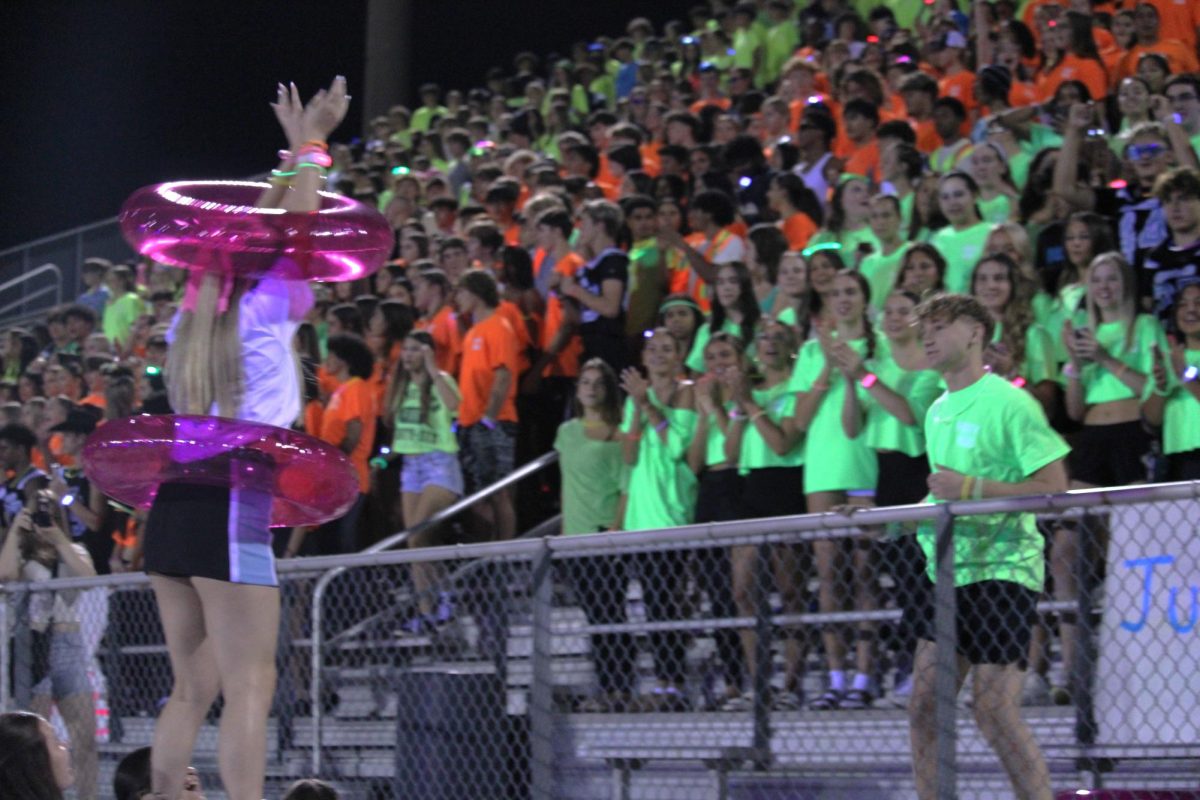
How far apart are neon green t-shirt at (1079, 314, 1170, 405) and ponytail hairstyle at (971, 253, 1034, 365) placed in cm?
31

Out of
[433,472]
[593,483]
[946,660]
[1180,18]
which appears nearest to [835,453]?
[593,483]

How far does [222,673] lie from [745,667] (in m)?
2.71

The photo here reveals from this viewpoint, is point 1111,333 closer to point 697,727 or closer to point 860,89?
point 697,727

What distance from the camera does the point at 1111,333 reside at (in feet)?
20.3

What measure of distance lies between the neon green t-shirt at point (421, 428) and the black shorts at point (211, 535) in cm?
402

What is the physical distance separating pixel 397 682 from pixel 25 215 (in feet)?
50.5

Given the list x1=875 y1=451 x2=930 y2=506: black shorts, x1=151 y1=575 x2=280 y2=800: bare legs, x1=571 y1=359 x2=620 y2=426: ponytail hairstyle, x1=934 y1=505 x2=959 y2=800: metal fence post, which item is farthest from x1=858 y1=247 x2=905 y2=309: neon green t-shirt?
x1=151 y1=575 x2=280 y2=800: bare legs

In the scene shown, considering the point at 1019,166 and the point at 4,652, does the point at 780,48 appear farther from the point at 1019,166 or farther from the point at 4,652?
the point at 4,652

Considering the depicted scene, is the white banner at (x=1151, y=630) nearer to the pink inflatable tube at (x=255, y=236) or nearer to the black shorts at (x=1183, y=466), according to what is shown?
the black shorts at (x=1183, y=466)

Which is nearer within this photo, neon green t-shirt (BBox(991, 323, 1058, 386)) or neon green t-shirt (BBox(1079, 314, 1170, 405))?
neon green t-shirt (BBox(1079, 314, 1170, 405))

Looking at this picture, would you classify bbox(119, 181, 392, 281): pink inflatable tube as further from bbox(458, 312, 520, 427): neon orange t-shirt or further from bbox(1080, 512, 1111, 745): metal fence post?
bbox(458, 312, 520, 427): neon orange t-shirt

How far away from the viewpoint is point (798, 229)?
8523 mm

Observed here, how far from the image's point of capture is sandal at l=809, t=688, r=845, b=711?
568 cm

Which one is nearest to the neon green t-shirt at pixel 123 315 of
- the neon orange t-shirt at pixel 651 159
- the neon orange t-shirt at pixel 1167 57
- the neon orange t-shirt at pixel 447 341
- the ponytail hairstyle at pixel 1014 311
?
the neon orange t-shirt at pixel 651 159
